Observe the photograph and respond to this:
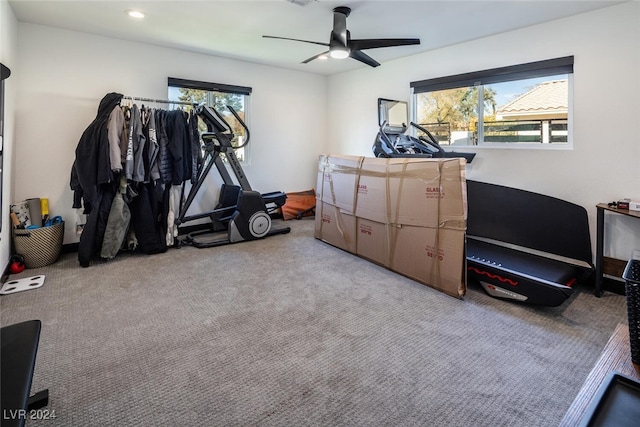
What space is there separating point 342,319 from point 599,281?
2.23 metres

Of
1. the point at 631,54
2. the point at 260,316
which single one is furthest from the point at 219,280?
the point at 631,54

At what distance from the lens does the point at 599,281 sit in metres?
2.91

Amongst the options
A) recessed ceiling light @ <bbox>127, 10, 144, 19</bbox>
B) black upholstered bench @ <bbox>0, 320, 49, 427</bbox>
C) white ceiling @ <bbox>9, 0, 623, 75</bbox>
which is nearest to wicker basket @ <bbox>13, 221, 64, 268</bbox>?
white ceiling @ <bbox>9, 0, 623, 75</bbox>

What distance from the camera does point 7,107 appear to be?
3.15 meters

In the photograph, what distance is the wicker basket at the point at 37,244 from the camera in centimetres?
339

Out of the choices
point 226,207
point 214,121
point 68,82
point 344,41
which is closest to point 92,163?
point 68,82

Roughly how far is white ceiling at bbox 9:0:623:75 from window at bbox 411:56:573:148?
1.47 ft

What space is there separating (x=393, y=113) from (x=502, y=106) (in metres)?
1.38

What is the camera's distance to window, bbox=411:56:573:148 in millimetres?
3443

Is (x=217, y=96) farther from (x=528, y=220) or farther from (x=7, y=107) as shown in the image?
(x=528, y=220)

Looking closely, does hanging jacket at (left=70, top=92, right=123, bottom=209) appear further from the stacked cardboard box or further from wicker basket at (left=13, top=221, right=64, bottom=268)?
the stacked cardboard box

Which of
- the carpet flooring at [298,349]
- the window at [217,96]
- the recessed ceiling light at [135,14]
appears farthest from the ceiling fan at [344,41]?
the carpet flooring at [298,349]

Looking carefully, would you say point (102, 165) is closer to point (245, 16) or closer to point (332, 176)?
point (245, 16)

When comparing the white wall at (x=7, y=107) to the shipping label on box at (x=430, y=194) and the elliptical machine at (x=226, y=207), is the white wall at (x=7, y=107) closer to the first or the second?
the elliptical machine at (x=226, y=207)
